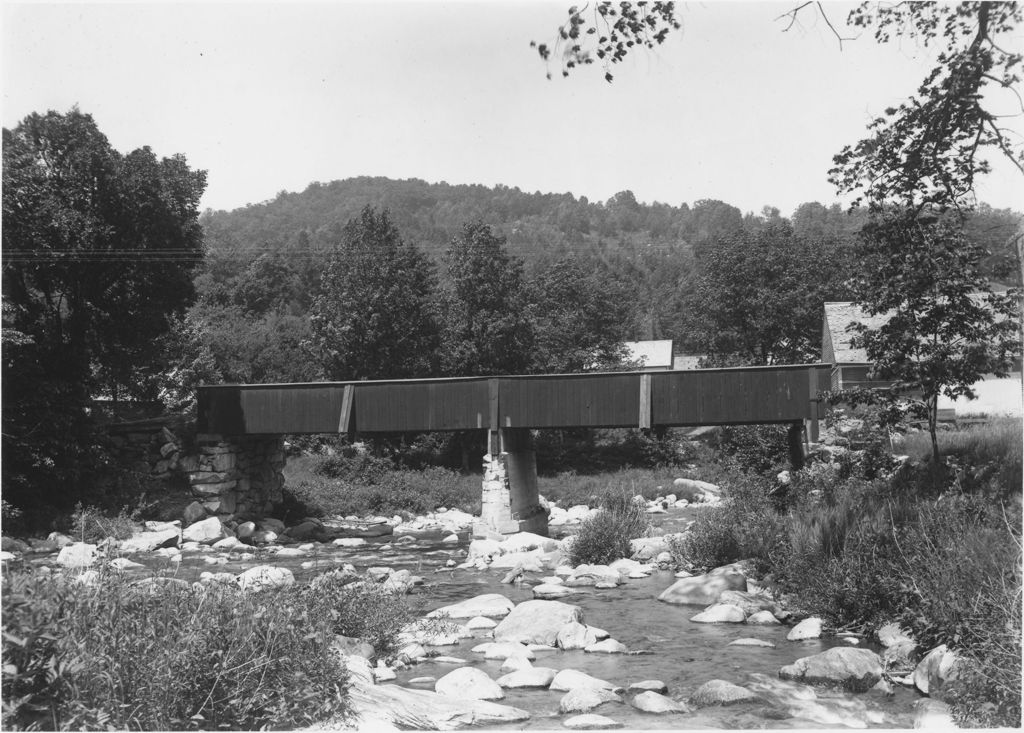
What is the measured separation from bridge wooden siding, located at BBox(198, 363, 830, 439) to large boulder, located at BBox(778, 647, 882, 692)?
412 inches

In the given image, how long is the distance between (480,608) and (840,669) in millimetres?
4555

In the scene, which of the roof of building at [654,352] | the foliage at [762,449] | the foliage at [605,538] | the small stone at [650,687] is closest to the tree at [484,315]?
the foliage at [762,449]

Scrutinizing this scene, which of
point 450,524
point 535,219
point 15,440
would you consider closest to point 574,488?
point 450,524

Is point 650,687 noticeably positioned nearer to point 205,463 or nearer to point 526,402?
point 526,402

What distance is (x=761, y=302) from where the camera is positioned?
119ft

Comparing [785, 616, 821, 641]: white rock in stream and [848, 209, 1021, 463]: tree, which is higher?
[848, 209, 1021, 463]: tree

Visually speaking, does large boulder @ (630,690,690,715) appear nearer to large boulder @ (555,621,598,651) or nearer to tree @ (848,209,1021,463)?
large boulder @ (555,621,598,651)

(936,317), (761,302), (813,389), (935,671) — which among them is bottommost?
(935,671)

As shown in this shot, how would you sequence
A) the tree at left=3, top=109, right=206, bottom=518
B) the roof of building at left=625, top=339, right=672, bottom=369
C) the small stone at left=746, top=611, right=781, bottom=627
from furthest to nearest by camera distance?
the roof of building at left=625, top=339, right=672, bottom=369
the tree at left=3, top=109, right=206, bottom=518
the small stone at left=746, top=611, right=781, bottom=627

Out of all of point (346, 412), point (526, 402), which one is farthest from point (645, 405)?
point (346, 412)

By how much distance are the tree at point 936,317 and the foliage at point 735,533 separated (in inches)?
90.2

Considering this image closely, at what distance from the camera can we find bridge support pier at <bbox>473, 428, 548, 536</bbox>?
18.4 meters

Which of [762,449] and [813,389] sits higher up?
[813,389]

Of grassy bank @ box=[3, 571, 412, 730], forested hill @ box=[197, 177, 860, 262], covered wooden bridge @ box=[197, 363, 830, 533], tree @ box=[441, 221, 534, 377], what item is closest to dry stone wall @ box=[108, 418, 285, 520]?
covered wooden bridge @ box=[197, 363, 830, 533]
